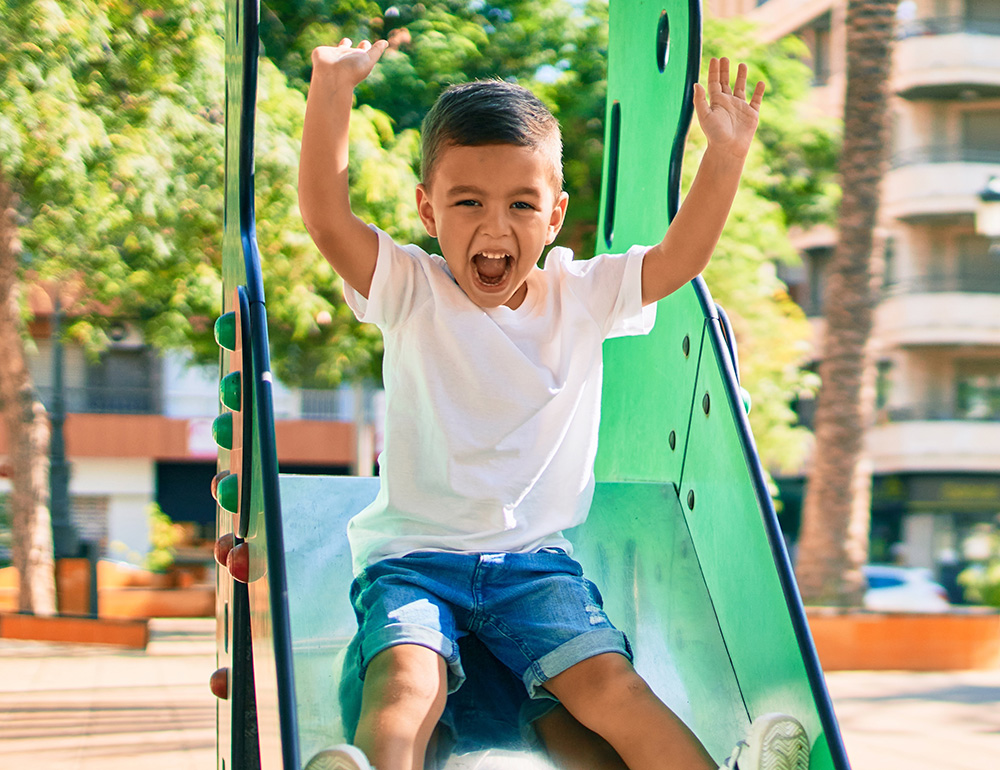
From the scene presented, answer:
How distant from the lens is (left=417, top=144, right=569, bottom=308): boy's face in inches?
71.3

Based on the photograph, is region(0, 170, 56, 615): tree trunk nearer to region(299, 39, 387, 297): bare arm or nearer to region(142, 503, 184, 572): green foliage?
region(142, 503, 184, 572): green foliage

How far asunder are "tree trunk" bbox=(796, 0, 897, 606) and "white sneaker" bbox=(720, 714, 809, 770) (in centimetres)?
762

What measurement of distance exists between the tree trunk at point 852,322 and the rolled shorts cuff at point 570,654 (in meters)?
7.53

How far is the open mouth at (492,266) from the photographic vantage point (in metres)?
1.85

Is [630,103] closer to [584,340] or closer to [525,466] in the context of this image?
[584,340]

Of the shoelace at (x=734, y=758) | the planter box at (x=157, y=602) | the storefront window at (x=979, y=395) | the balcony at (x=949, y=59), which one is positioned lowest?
the planter box at (x=157, y=602)

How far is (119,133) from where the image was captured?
7656 millimetres

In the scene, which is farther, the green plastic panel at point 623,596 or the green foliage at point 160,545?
the green foliage at point 160,545

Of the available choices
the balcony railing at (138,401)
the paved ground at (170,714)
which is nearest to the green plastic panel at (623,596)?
the paved ground at (170,714)

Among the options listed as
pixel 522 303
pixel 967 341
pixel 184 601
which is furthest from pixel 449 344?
pixel 967 341

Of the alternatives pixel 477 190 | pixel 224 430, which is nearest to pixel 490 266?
pixel 477 190

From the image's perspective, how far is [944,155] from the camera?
76.4 feet

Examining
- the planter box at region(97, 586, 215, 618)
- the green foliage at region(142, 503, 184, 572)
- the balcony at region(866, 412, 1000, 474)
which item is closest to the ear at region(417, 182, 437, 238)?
the planter box at region(97, 586, 215, 618)

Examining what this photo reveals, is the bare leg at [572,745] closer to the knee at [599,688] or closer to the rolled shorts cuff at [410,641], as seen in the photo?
the knee at [599,688]
